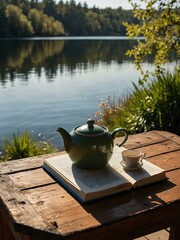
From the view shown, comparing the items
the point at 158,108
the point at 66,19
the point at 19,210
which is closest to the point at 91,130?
the point at 19,210

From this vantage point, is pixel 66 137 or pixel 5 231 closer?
pixel 66 137

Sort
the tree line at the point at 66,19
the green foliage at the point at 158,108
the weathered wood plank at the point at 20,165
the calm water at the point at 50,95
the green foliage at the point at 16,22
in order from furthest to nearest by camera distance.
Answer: the tree line at the point at 66,19
the green foliage at the point at 16,22
the calm water at the point at 50,95
the green foliage at the point at 158,108
the weathered wood plank at the point at 20,165

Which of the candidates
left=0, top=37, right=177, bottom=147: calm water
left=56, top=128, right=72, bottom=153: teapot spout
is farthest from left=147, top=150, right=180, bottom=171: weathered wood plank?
left=0, top=37, right=177, bottom=147: calm water

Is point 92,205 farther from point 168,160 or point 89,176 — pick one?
point 168,160

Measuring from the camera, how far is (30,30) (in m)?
50.2

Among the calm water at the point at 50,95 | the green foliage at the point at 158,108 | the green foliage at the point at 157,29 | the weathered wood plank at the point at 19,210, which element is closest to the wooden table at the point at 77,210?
the weathered wood plank at the point at 19,210

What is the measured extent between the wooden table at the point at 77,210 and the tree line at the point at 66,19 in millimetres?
49539

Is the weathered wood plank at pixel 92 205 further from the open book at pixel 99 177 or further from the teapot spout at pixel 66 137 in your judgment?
the teapot spout at pixel 66 137

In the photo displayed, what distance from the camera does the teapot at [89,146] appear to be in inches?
59.1

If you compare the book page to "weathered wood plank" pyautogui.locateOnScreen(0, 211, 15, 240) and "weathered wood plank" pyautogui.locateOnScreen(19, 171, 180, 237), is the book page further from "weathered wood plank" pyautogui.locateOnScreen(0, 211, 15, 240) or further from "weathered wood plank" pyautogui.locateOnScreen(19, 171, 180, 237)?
"weathered wood plank" pyautogui.locateOnScreen(0, 211, 15, 240)

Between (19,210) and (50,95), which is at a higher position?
(19,210)

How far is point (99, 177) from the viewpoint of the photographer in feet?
4.87

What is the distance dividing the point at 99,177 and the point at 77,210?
244 mm

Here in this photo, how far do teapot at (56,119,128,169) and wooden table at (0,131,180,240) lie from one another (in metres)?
0.17
